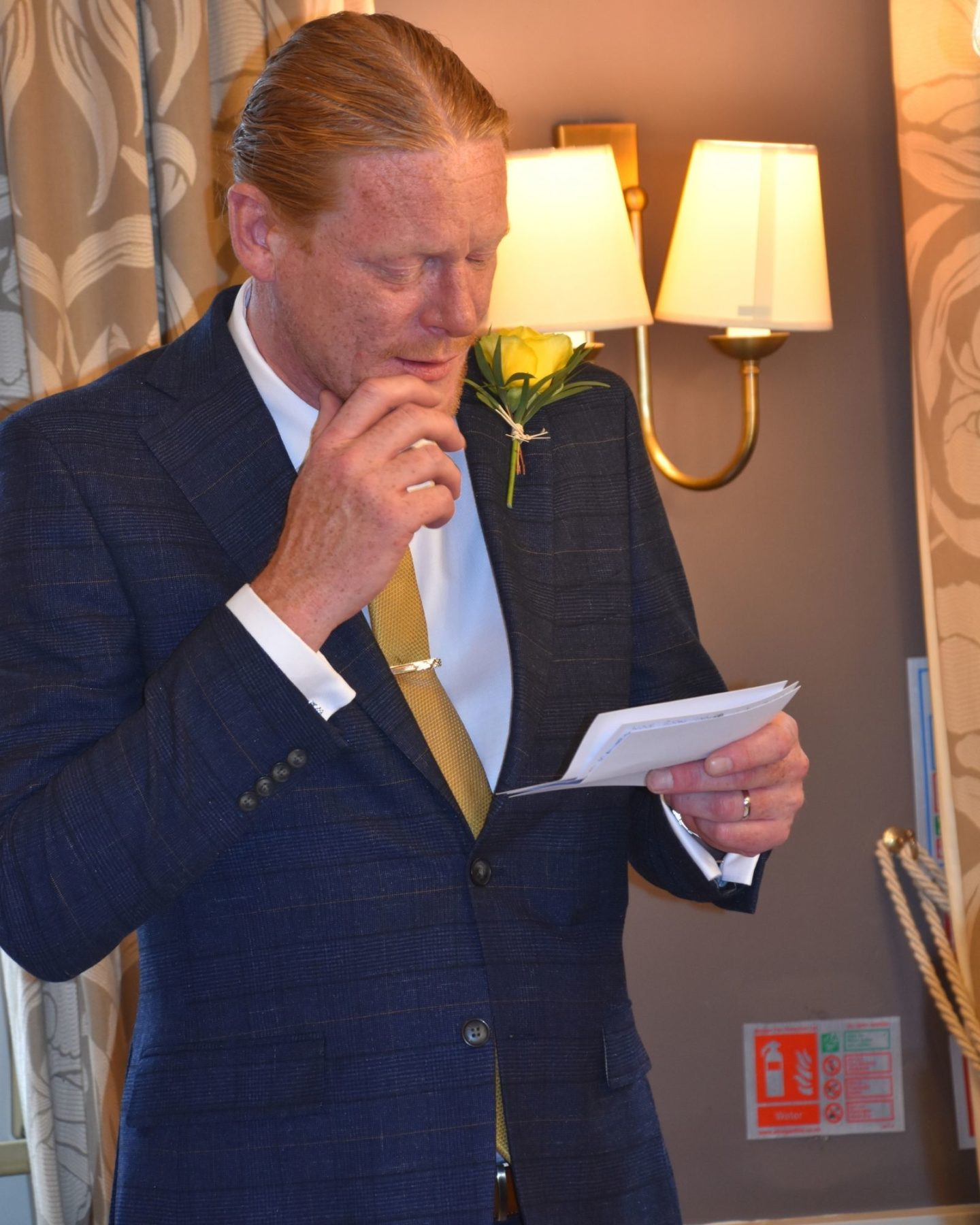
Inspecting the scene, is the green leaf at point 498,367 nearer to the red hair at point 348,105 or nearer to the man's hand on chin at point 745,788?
the red hair at point 348,105

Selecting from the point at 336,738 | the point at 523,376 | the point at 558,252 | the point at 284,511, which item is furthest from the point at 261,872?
the point at 558,252

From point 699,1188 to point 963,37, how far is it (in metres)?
1.88

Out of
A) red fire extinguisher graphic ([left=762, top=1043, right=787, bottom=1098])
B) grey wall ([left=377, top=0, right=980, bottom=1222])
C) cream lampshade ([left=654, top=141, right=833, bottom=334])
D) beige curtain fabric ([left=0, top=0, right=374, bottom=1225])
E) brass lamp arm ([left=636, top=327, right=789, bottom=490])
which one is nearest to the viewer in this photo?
beige curtain fabric ([left=0, top=0, right=374, bottom=1225])

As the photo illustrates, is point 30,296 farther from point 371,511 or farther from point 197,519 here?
point 371,511

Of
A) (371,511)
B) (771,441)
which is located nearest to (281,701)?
(371,511)

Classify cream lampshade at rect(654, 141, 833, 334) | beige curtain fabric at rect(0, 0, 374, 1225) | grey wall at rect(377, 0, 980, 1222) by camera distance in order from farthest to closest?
grey wall at rect(377, 0, 980, 1222), cream lampshade at rect(654, 141, 833, 334), beige curtain fabric at rect(0, 0, 374, 1225)

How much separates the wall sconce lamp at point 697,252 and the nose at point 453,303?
69cm

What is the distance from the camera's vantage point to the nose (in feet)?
3.72

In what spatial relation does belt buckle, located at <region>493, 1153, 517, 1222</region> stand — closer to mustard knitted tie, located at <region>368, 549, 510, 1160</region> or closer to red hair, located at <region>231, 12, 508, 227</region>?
mustard knitted tie, located at <region>368, 549, 510, 1160</region>

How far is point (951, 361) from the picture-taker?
2023mm

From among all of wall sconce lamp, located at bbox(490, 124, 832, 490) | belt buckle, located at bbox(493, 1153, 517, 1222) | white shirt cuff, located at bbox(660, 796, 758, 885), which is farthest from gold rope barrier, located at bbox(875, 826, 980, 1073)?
belt buckle, located at bbox(493, 1153, 517, 1222)

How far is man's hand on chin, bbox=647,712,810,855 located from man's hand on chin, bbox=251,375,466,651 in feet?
0.97

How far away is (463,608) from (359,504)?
238mm

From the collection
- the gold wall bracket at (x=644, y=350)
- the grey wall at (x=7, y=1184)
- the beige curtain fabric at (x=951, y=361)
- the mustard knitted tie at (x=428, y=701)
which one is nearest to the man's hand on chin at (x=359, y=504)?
the mustard knitted tie at (x=428, y=701)
